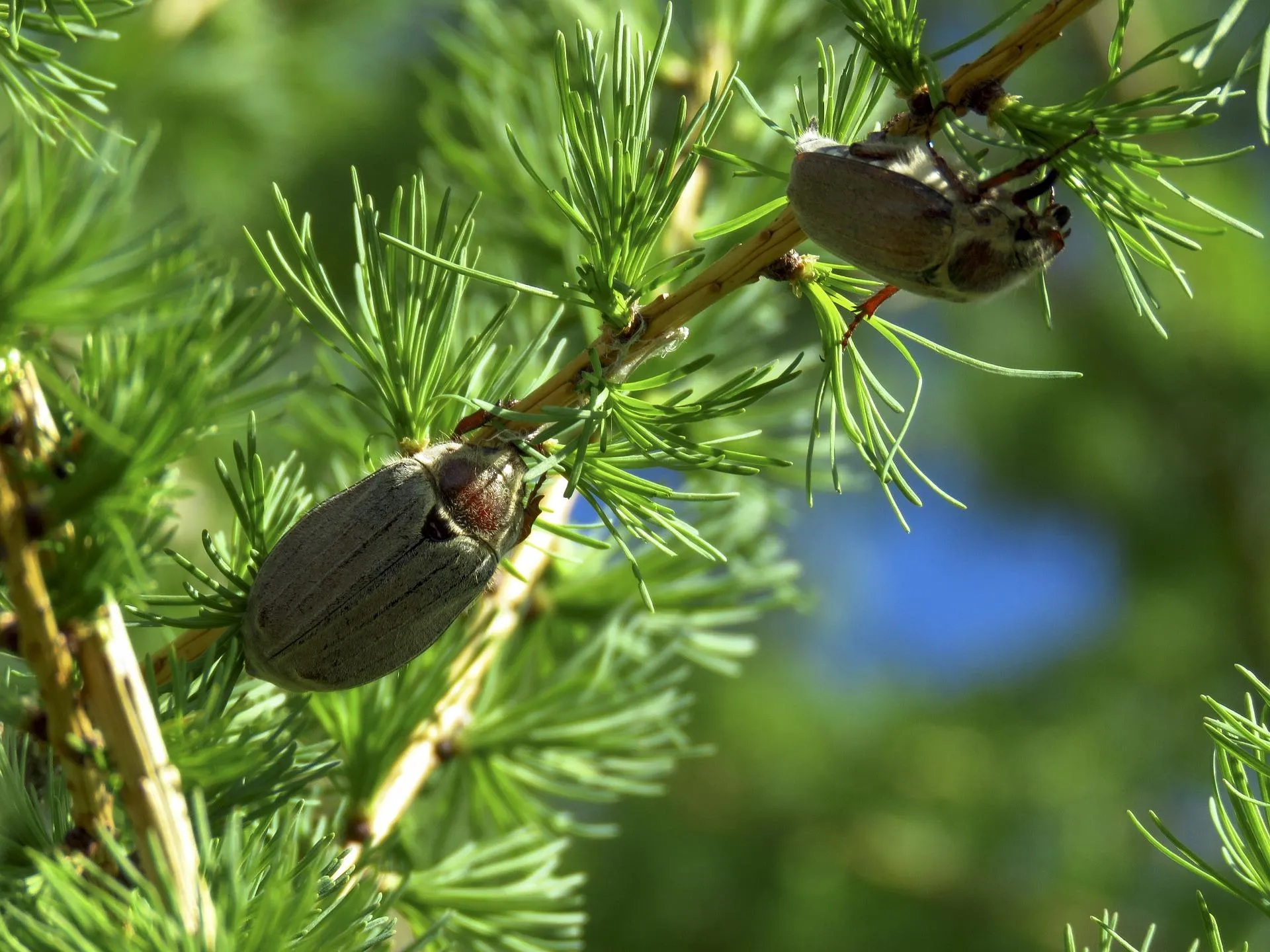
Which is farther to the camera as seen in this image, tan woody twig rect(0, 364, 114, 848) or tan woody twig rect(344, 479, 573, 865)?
tan woody twig rect(344, 479, 573, 865)

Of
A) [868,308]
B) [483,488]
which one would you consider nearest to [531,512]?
[483,488]

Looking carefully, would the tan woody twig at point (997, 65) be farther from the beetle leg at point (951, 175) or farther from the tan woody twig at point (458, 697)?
the tan woody twig at point (458, 697)

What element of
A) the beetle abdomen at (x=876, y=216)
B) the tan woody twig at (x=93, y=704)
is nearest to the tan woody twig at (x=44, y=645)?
the tan woody twig at (x=93, y=704)

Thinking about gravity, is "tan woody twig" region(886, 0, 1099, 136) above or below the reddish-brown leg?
above

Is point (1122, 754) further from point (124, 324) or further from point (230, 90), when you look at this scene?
point (124, 324)

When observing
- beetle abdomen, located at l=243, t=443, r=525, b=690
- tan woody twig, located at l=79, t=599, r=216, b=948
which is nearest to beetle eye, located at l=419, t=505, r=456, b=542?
beetle abdomen, located at l=243, t=443, r=525, b=690

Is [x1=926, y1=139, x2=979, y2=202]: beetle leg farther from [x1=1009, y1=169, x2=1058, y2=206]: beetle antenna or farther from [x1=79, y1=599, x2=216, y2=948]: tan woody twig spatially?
[x1=79, y1=599, x2=216, y2=948]: tan woody twig

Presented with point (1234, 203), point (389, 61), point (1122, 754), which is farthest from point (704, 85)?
point (1122, 754)

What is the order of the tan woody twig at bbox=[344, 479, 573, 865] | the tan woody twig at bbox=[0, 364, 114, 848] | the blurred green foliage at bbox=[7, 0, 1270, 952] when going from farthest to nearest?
the blurred green foliage at bbox=[7, 0, 1270, 952] < the tan woody twig at bbox=[344, 479, 573, 865] < the tan woody twig at bbox=[0, 364, 114, 848]

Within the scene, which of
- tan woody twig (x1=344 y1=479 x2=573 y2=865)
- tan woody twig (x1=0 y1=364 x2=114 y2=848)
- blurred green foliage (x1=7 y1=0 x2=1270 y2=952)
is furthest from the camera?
blurred green foliage (x1=7 y1=0 x2=1270 y2=952)
